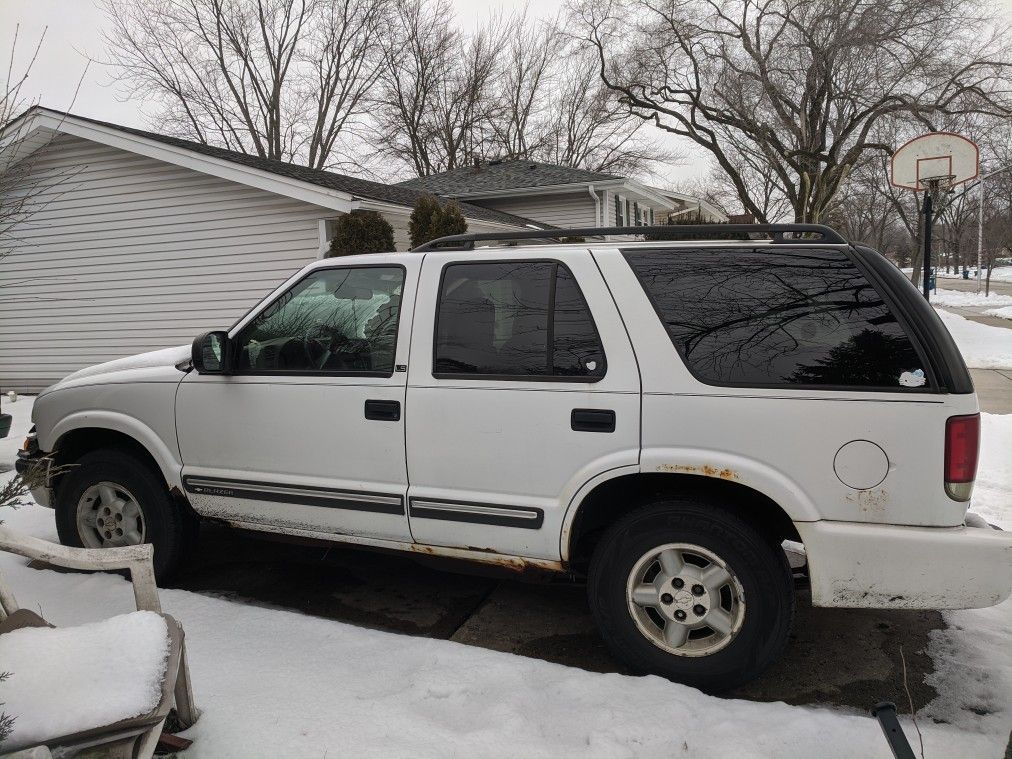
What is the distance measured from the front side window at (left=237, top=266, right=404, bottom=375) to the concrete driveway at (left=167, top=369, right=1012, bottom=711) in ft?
3.21

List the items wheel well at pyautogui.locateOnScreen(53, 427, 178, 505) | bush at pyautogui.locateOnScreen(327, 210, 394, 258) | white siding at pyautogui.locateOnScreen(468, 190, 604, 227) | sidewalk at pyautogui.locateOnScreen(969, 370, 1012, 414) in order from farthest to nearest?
white siding at pyautogui.locateOnScreen(468, 190, 604, 227)
bush at pyautogui.locateOnScreen(327, 210, 394, 258)
sidewalk at pyautogui.locateOnScreen(969, 370, 1012, 414)
wheel well at pyautogui.locateOnScreen(53, 427, 178, 505)

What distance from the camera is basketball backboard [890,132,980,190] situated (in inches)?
413

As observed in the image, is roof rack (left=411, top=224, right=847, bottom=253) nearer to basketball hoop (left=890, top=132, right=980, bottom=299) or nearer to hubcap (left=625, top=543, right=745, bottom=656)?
hubcap (left=625, top=543, right=745, bottom=656)

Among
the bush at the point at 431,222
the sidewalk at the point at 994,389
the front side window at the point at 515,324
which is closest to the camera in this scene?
the front side window at the point at 515,324

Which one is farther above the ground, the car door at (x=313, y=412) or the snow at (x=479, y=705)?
the car door at (x=313, y=412)

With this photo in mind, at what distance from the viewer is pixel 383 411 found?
349 centimetres

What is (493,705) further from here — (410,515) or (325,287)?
(325,287)

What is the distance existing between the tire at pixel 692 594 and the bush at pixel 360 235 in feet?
26.3

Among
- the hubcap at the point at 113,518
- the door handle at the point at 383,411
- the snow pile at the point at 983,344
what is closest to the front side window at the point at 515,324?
the door handle at the point at 383,411

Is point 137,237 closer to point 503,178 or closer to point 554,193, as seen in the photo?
point 554,193

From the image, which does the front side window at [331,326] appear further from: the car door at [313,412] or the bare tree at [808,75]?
the bare tree at [808,75]

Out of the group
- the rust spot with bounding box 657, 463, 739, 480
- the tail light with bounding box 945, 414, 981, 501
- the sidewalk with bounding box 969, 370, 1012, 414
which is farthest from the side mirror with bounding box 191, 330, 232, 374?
the sidewalk with bounding box 969, 370, 1012, 414

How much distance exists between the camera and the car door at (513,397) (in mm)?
3125

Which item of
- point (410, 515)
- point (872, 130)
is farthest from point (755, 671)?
point (872, 130)
